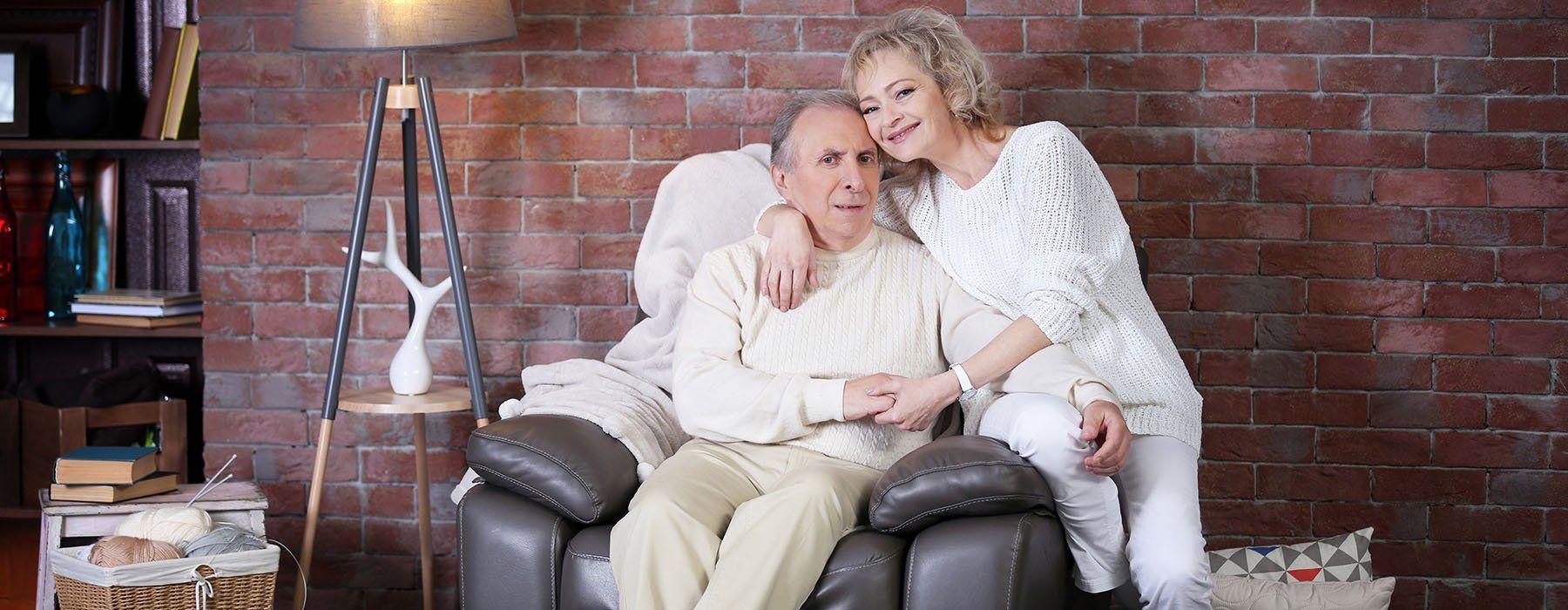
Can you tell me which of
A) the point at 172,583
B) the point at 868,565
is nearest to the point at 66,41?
the point at 172,583

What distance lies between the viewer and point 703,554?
187 centimetres

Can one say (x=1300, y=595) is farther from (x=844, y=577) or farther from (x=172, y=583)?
(x=172, y=583)

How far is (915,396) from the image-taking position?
6.73 ft

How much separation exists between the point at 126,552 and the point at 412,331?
0.70 meters

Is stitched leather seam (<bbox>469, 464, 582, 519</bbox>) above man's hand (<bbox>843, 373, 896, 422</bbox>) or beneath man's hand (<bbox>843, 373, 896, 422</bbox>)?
beneath

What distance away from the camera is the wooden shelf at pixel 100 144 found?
9.86 feet

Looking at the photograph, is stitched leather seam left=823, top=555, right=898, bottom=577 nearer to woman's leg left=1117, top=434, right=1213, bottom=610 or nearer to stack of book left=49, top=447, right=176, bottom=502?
woman's leg left=1117, top=434, right=1213, bottom=610

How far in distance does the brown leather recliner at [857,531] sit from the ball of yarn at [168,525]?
28.1 inches

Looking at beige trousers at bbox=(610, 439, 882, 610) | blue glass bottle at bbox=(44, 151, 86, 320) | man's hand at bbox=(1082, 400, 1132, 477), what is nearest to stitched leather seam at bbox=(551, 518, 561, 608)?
beige trousers at bbox=(610, 439, 882, 610)

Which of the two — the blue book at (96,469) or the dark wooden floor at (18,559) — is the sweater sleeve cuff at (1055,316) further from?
the dark wooden floor at (18,559)

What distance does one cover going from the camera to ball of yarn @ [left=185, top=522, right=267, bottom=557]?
2.33 m

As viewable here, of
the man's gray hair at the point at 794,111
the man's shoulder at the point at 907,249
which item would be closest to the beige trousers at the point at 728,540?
the man's shoulder at the point at 907,249

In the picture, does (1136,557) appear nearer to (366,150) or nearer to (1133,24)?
(1133,24)

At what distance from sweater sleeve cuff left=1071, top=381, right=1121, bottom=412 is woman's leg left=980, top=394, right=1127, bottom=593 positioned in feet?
0.18
